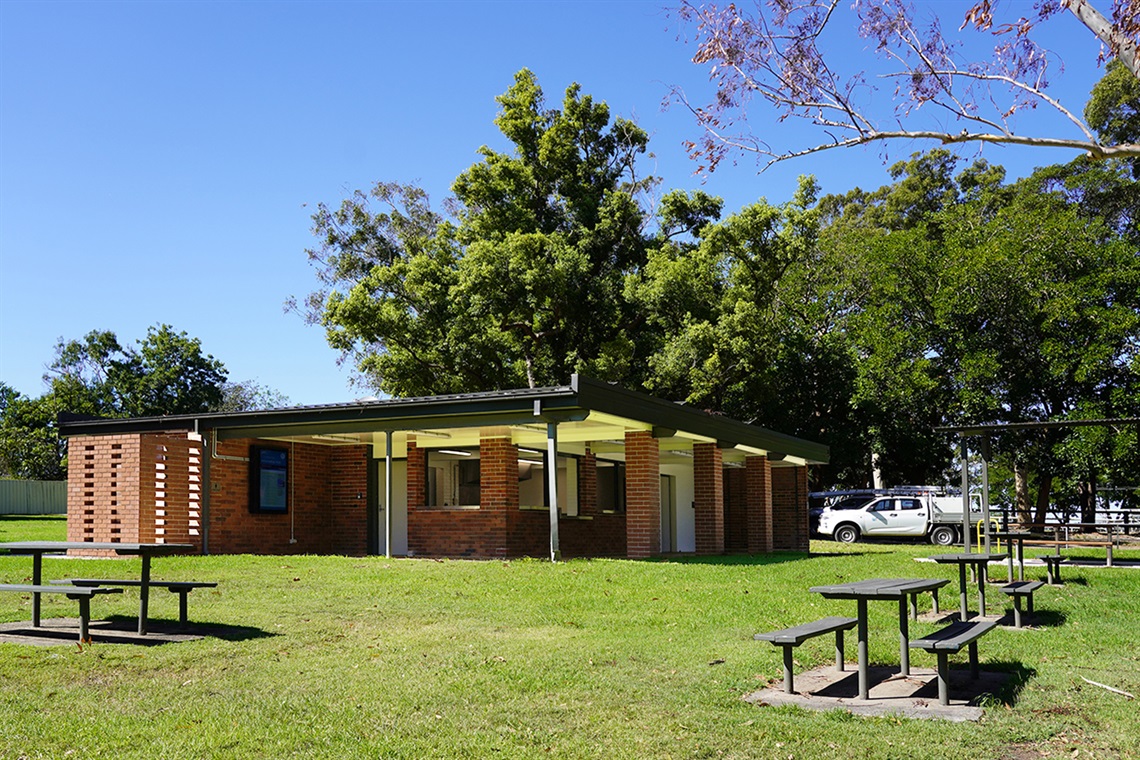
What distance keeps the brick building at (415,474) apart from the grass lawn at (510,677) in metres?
4.29

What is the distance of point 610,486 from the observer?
23953 mm

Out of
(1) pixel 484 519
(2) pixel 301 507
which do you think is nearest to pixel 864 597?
(1) pixel 484 519

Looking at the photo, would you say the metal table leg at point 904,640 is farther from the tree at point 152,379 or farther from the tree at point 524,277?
the tree at point 152,379

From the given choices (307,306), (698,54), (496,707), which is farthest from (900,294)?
(496,707)

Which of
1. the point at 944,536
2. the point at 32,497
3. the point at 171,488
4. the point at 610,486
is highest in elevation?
the point at 171,488

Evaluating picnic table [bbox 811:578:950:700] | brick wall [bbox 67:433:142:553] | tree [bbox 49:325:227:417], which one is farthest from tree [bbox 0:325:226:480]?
picnic table [bbox 811:578:950:700]

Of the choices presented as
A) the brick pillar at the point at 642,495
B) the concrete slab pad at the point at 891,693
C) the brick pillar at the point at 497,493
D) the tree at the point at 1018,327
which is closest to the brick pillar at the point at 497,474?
the brick pillar at the point at 497,493

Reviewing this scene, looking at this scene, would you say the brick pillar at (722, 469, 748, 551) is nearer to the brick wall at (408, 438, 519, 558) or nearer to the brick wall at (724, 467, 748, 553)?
the brick wall at (724, 467, 748, 553)

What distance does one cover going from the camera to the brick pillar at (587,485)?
2248cm

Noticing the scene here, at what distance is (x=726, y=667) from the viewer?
8398 millimetres

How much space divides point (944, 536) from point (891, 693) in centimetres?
2408

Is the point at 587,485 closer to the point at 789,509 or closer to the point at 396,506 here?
the point at 396,506

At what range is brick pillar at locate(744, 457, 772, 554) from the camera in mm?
23938

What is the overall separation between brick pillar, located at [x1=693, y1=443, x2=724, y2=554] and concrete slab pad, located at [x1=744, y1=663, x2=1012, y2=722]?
481 inches
